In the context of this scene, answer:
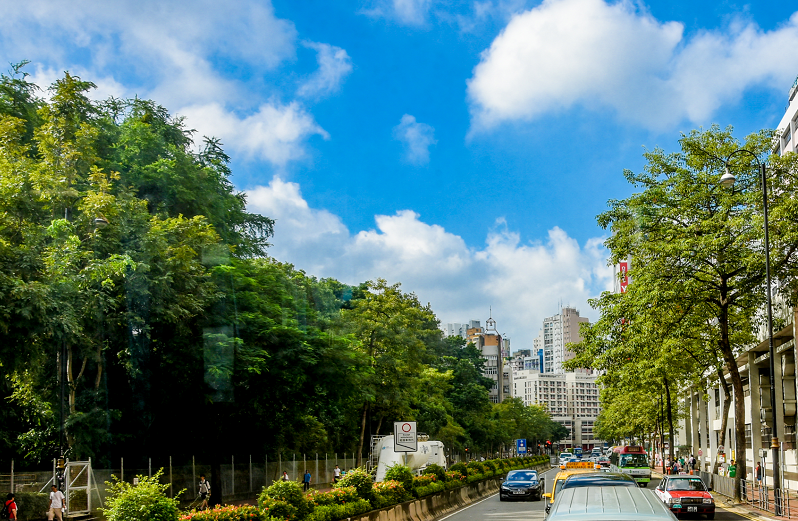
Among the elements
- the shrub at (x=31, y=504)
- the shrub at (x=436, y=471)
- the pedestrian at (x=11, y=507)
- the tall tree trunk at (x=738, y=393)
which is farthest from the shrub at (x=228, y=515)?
the tall tree trunk at (x=738, y=393)

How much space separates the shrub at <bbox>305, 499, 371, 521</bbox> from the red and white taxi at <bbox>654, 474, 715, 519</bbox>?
11999 millimetres

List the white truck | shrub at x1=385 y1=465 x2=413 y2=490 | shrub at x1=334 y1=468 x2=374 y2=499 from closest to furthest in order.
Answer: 1. shrub at x1=334 y1=468 x2=374 y2=499
2. shrub at x1=385 y1=465 x2=413 y2=490
3. the white truck

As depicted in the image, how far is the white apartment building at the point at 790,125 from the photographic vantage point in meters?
39.8

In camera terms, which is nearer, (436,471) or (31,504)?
(31,504)

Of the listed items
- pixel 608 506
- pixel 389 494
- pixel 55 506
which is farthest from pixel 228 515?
pixel 55 506

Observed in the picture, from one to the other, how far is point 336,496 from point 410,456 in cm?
2234

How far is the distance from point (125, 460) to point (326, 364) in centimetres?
1094

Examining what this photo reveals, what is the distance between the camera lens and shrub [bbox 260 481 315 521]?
1562cm

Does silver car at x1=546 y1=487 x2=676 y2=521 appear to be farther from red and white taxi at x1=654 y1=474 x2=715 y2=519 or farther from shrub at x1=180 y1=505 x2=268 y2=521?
red and white taxi at x1=654 y1=474 x2=715 y2=519

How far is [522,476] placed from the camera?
37.4 meters

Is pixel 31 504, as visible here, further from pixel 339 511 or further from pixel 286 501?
pixel 286 501

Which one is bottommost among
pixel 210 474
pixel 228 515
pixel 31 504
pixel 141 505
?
pixel 210 474

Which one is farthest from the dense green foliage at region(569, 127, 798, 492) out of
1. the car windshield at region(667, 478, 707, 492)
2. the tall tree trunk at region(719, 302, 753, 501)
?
the car windshield at region(667, 478, 707, 492)

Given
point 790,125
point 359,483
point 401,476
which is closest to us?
point 359,483
